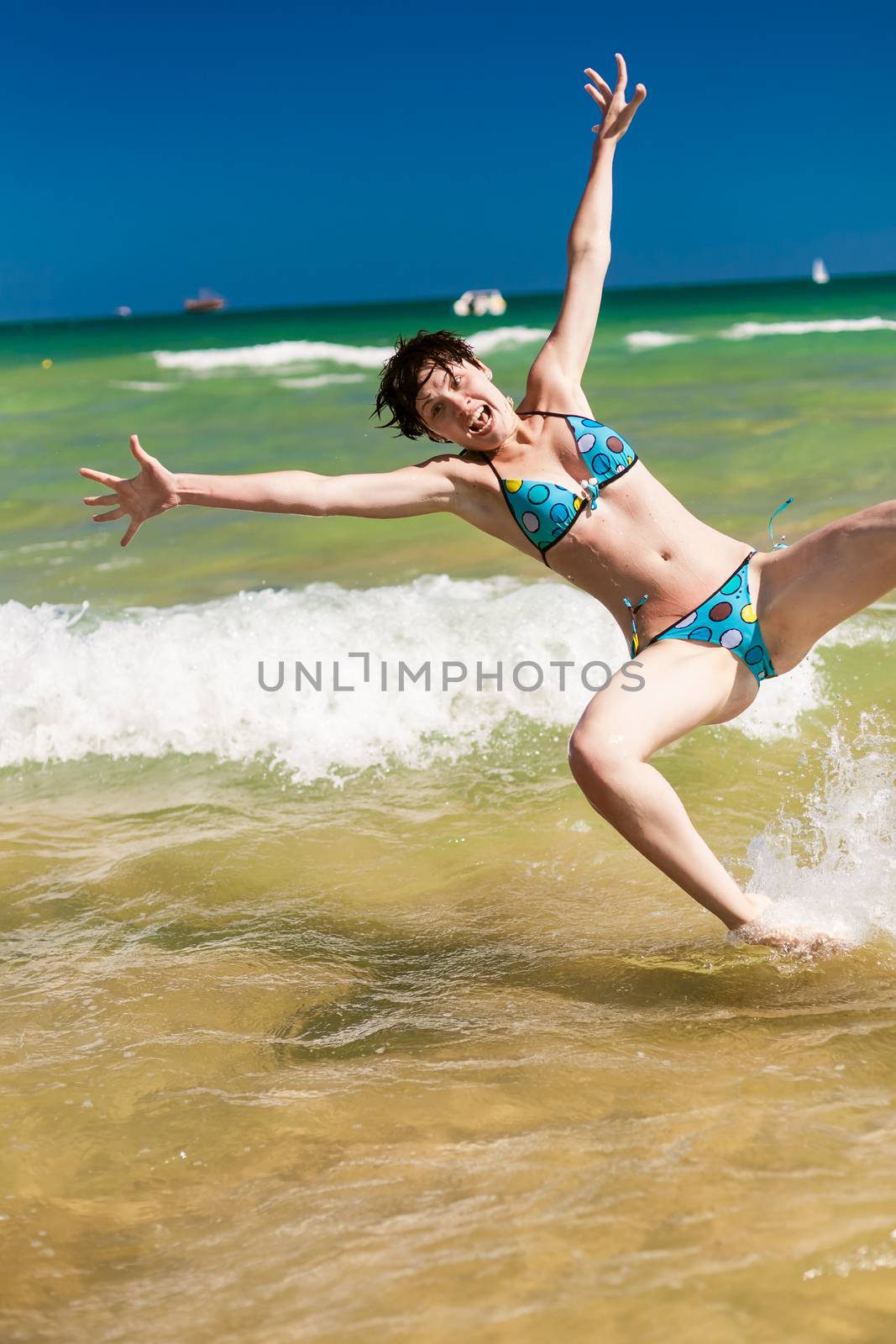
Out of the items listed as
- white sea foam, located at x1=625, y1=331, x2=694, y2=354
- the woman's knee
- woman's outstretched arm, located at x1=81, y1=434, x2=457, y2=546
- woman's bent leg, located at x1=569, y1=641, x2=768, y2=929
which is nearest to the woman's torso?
woman's outstretched arm, located at x1=81, y1=434, x2=457, y2=546

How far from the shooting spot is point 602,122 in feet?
13.7

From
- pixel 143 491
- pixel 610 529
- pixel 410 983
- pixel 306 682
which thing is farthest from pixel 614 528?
pixel 306 682

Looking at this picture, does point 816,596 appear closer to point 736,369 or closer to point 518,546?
point 518,546

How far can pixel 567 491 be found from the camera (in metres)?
3.56

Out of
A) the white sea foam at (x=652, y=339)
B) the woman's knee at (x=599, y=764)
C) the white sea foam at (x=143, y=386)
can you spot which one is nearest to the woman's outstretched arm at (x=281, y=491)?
the woman's knee at (x=599, y=764)

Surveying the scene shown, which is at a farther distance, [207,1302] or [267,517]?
[267,517]

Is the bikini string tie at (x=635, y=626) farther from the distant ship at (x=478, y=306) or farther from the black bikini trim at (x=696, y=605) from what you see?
the distant ship at (x=478, y=306)

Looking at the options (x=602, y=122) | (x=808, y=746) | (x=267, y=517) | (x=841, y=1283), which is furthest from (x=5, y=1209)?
(x=267, y=517)

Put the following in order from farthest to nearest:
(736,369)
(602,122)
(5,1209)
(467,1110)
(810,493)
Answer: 1. (736,369)
2. (810,493)
3. (602,122)
4. (467,1110)
5. (5,1209)

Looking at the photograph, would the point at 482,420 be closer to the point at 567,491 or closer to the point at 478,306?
the point at 567,491

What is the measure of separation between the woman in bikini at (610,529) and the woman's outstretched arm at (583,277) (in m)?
0.01

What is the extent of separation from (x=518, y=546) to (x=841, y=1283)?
231 cm

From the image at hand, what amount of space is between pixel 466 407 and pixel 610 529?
0.55 metres

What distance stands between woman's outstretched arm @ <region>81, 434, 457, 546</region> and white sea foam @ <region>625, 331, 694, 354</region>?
79.1 feet
